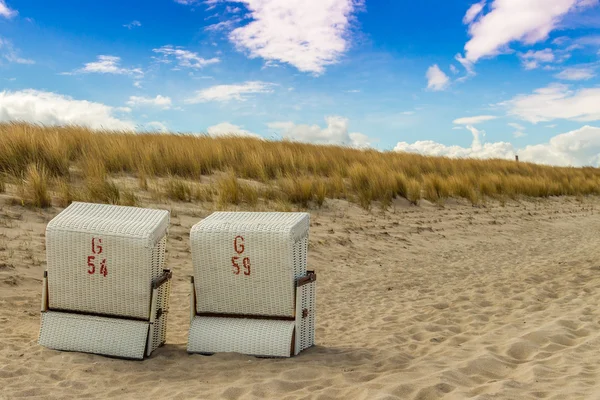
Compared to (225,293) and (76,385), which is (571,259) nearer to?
(225,293)

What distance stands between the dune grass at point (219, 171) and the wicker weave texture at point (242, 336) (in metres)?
4.46

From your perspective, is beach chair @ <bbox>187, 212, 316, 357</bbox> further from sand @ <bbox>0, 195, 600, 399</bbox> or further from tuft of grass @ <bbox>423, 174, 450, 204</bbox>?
tuft of grass @ <bbox>423, 174, 450, 204</bbox>

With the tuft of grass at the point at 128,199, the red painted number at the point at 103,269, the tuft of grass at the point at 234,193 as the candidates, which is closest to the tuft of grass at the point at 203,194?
the tuft of grass at the point at 234,193

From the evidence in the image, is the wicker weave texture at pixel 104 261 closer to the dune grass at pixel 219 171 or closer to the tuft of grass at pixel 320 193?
the dune grass at pixel 219 171

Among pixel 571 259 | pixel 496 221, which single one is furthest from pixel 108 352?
pixel 496 221

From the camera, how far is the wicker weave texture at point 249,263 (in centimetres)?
390

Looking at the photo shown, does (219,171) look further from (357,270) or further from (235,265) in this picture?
(235,265)

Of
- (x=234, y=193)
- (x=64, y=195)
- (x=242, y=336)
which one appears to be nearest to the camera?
(x=242, y=336)

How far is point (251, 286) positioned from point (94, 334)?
1178 millimetres

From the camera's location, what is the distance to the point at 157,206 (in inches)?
332

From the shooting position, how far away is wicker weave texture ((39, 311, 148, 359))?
402cm

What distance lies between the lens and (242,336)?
404 cm

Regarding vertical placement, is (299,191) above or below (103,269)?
above

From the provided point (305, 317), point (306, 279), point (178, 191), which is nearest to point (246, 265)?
point (306, 279)
